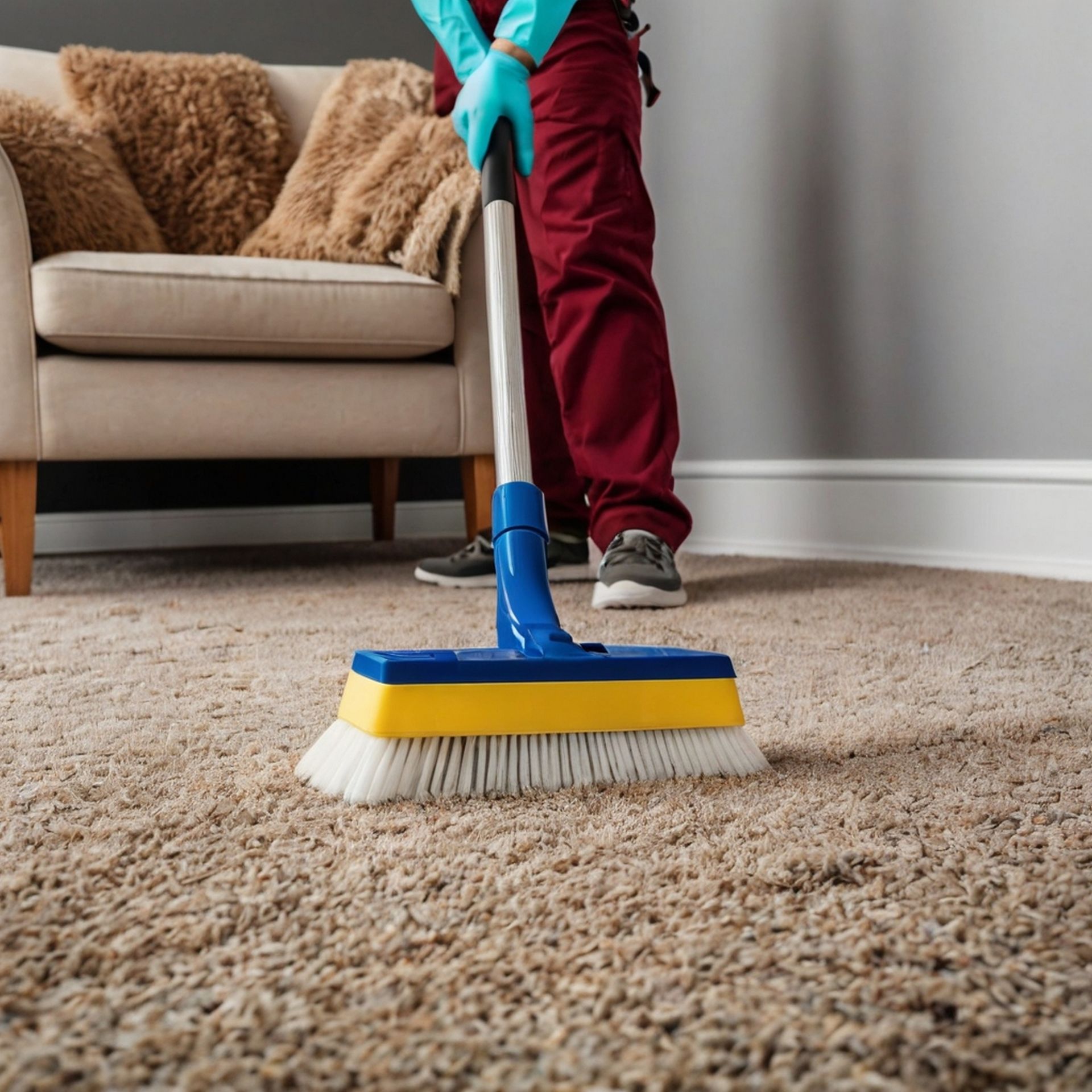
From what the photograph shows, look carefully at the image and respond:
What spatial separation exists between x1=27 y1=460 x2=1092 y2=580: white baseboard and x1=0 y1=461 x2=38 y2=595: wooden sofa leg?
92 cm

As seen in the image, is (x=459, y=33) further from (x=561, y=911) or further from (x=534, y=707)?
(x=561, y=911)

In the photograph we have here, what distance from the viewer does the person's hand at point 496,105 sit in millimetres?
815

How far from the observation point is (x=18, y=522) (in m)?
1.56

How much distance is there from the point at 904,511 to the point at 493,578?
64 centimetres

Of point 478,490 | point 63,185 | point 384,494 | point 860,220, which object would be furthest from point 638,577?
point 384,494

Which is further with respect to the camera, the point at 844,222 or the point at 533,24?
the point at 844,222

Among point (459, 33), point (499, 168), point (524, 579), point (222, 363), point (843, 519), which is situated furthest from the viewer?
point (843, 519)

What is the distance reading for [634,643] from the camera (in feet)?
3.55

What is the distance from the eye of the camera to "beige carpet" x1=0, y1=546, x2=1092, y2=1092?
1.05 feet

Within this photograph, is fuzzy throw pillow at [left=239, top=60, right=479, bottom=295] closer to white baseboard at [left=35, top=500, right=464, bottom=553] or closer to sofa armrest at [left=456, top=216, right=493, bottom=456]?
sofa armrest at [left=456, top=216, right=493, bottom=456]

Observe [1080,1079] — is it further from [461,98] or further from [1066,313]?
[1066,313]

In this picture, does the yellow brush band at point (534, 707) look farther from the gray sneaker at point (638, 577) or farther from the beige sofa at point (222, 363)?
the beige sofa at point (222, 363)

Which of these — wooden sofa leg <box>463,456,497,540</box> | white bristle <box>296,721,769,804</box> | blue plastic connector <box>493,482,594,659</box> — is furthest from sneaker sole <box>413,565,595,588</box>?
white bristle <box>296,721,769,804</box>

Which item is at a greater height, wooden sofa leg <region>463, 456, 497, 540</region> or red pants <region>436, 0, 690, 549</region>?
red pants <region>436, 0, 690, 549</region>
